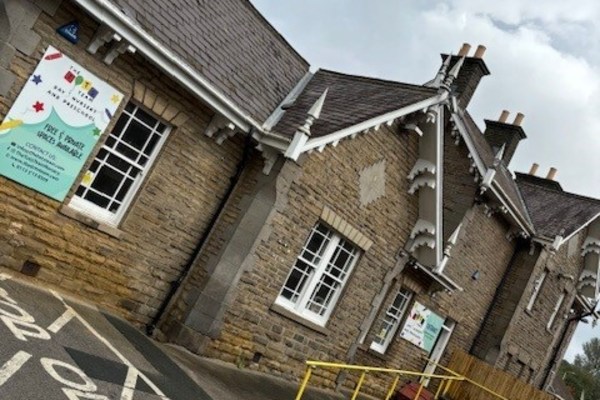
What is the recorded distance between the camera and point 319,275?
449 inches

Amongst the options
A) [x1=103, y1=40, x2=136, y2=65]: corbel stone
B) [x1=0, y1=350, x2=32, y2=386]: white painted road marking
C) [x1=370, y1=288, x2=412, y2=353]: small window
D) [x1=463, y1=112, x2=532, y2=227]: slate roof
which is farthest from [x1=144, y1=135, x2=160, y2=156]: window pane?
[x1=463, y1=112, x2=532, y2=227]: slate roof

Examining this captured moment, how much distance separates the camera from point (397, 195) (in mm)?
12445

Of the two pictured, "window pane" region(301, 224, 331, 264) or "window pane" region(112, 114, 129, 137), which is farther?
"window pane" region(301, 224, 331, 264)

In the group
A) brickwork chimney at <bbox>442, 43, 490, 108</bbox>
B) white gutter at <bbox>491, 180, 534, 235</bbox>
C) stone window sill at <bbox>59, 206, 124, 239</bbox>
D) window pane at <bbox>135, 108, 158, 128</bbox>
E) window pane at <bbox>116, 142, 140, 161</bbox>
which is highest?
brickwork chimney at <bbox>442, 43, 490, 108</bbox>

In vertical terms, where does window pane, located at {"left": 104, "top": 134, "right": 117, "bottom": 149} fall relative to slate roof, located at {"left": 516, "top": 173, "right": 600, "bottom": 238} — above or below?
below

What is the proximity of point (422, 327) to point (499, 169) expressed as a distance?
6753mm

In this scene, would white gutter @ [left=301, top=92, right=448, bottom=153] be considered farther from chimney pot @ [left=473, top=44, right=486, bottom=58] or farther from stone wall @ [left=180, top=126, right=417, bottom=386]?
chimney pot @ [left=473, top=44, right=486, bottom=58]

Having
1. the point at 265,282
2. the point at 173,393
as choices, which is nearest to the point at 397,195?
the point at 265,282

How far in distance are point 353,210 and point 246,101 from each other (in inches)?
130

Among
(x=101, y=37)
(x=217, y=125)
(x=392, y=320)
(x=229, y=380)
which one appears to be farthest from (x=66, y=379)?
(x=392, y=320)

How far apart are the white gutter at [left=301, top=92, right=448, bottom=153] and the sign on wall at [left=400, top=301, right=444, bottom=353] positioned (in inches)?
240

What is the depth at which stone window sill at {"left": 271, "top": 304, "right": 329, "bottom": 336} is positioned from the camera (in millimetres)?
10633

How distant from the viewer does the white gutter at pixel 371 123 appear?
9866mm

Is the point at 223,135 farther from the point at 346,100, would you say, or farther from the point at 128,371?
the point at 128,371
